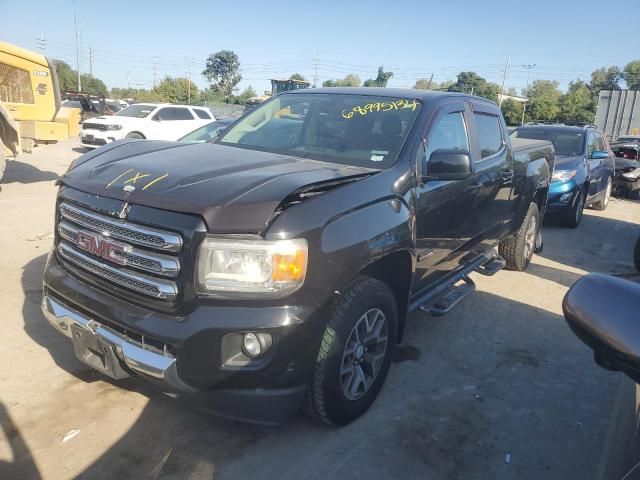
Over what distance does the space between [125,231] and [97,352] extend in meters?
0.65

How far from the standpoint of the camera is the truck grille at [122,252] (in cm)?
242

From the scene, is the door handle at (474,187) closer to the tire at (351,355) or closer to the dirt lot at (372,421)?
the dirt lot at (372,421)

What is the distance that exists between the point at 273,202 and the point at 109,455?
61.0 inches

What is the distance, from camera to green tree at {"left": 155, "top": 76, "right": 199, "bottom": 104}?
65312 mm

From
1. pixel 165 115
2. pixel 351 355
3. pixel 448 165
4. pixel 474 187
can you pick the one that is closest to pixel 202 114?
pixel 165 115

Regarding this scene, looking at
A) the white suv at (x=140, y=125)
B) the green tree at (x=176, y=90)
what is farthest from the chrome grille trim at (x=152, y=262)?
the green tree at (x=176, y=90)

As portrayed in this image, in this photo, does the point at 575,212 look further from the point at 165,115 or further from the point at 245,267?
the point at 165,115

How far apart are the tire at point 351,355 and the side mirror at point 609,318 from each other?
1372mm

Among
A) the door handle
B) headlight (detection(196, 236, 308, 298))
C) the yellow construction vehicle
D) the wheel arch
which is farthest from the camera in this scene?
the yellow construction vehicle

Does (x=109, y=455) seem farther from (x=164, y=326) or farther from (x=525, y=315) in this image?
(x=525, y=315)

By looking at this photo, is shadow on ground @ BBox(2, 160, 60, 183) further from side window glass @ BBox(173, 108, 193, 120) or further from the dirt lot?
the dirt lot

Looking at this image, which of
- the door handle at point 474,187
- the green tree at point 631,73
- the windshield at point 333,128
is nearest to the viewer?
the windshield at point 333,128

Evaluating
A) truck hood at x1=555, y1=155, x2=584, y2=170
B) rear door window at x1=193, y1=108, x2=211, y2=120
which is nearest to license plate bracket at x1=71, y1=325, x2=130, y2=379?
truck hood at x1=555, y1=155, x2=584, y2=170

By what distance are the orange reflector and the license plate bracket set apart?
35.6 inches
